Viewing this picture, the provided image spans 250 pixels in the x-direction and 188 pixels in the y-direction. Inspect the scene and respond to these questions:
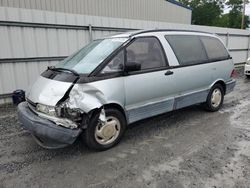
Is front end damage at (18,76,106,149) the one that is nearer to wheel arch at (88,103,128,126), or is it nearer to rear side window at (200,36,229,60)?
wheel arch at (88,103,128,126)

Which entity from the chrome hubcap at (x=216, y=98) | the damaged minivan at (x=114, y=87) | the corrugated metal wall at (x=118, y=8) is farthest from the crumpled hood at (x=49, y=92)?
the corrugated metal wall at (x=118, y=8)

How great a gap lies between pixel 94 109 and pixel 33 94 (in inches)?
40.6

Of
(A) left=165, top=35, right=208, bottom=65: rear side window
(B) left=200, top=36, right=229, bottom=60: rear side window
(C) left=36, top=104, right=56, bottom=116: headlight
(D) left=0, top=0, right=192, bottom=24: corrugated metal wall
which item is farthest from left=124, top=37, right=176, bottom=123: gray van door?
(D) left=0, top=0, right=192, bottom=24: corrugated metal wall

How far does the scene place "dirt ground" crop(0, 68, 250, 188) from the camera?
269 cm

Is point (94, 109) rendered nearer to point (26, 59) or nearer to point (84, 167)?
point (84, 167)

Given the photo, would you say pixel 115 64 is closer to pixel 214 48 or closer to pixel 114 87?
pixel 114 87

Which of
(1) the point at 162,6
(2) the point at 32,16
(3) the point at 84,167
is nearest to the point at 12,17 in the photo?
(2) the point at 32,16

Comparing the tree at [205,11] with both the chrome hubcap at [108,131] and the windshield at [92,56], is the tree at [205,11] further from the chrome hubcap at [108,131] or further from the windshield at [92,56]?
the chrome hubcap at [108,131]

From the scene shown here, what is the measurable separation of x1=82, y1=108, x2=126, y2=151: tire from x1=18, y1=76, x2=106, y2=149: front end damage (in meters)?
0.12

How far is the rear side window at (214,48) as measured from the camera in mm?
Result: 4923

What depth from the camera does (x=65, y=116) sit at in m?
3.03

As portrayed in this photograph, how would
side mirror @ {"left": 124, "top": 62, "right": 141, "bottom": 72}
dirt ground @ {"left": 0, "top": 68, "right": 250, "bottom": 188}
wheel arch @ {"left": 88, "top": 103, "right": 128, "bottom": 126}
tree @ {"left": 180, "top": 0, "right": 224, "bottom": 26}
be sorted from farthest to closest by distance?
tree @ {"left": 180, "top": 0, "right": 224, "bottom": 26} < side mirror @ {"left": 124, "top": 62, "right": 141, "bottom": 72} < wheel arch @ {"left": 88, "top": 103, "right": 128, "bottom": 126} < dirt ground @ {"left": 0, "top": 68, "right": 250, "bottom": 188}

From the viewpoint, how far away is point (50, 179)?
9.04ft

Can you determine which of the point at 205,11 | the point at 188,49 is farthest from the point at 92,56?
the point at 205,11
